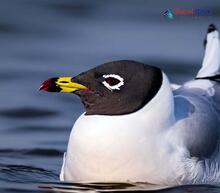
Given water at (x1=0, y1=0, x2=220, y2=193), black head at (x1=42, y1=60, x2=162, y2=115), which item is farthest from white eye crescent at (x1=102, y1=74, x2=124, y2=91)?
water at (x1=0, y1=0, x2=220, y2=193)

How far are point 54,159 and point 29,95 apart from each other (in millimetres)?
2145

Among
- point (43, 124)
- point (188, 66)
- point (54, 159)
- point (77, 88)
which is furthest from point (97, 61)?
point (77, 88)

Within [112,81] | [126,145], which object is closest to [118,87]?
[112,81]

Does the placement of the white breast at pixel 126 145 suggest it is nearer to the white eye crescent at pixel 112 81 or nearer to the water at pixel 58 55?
the water at pixel 58 55

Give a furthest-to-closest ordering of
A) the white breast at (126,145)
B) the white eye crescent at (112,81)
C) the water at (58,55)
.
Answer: the water at (58,55)
the white eye crescent at (112,81)
the white breast at (126,145)

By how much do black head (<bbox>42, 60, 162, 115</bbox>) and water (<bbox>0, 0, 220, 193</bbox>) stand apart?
23.0 inches

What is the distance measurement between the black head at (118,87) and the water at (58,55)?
0.58 meters

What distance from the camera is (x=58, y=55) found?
44.3 ft

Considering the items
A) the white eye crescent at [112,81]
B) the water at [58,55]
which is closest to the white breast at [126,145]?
the water at [58,55]

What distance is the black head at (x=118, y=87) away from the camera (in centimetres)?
838

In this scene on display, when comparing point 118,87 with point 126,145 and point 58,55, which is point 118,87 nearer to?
point 126,145

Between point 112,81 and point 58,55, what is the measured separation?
518 cm

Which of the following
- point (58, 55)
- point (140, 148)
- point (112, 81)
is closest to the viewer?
point (140, 148)

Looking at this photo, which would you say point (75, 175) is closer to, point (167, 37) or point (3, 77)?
point (3, 77)
